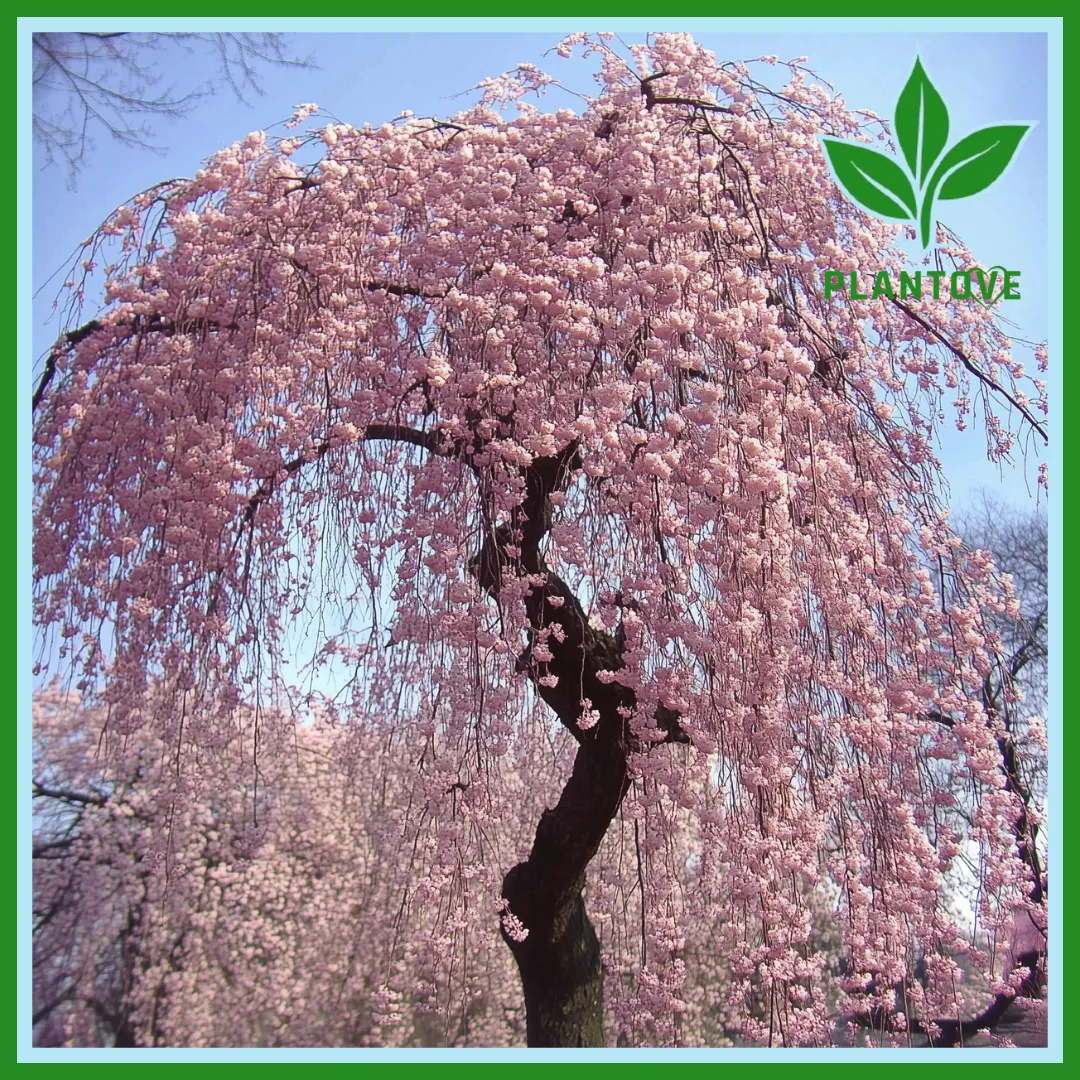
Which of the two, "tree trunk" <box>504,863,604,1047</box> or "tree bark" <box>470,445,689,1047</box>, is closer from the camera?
"tree bark" <box>470,445,689,1047</box>

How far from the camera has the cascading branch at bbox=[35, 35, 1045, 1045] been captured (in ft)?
6.77

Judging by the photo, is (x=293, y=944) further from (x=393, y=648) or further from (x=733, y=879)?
(x=733, y=879)

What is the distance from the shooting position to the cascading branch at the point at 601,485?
6.77 ft

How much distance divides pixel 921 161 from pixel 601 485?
1.21 m

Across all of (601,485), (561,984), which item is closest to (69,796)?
(561,984)

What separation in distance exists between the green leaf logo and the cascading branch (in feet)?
0.27

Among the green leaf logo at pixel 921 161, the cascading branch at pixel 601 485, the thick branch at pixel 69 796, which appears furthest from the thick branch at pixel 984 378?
the thick branch at pixel 69 796

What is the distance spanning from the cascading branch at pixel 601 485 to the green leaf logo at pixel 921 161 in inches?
3.3

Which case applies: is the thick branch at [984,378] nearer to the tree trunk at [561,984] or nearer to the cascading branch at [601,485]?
the cascading branch at [601,485]

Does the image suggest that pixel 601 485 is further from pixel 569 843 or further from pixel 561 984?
pixel 561 984

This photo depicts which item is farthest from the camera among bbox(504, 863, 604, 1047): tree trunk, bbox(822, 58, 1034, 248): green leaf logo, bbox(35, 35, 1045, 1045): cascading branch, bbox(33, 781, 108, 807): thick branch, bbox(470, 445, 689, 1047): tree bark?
bbox(33, 781, 108, 807): thick branch

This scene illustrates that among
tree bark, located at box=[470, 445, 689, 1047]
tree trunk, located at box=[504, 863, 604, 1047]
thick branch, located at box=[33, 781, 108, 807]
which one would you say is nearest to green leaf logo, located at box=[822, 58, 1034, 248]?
tree bark, located at box=[470, 445, 689, 1047]

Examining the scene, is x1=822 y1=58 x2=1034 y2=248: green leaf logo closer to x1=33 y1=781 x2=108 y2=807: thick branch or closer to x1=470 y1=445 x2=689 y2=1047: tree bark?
x1=470 y1=445 x2=689 y2=1047: tree bark

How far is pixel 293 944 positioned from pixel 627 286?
11.4ft
